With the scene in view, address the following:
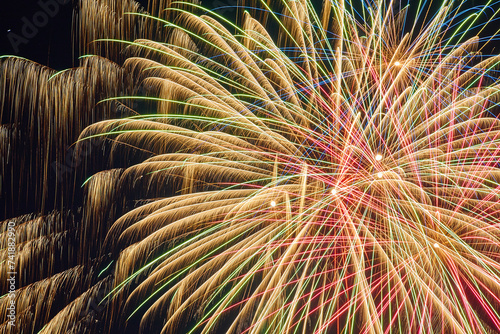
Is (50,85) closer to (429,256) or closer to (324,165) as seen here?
(324,165)

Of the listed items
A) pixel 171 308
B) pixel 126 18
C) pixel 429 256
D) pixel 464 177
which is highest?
pixel 126 18

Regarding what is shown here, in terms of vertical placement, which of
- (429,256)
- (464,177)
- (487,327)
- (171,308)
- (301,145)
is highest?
(301,145)

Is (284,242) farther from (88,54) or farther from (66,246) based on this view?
(88,54)

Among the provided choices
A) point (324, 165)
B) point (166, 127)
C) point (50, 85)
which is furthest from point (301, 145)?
point (50, 85)

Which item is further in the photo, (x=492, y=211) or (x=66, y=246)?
(x=66, y=246)

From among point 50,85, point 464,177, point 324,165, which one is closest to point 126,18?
point 50,85

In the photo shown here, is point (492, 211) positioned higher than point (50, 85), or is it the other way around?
point (50, 85)
